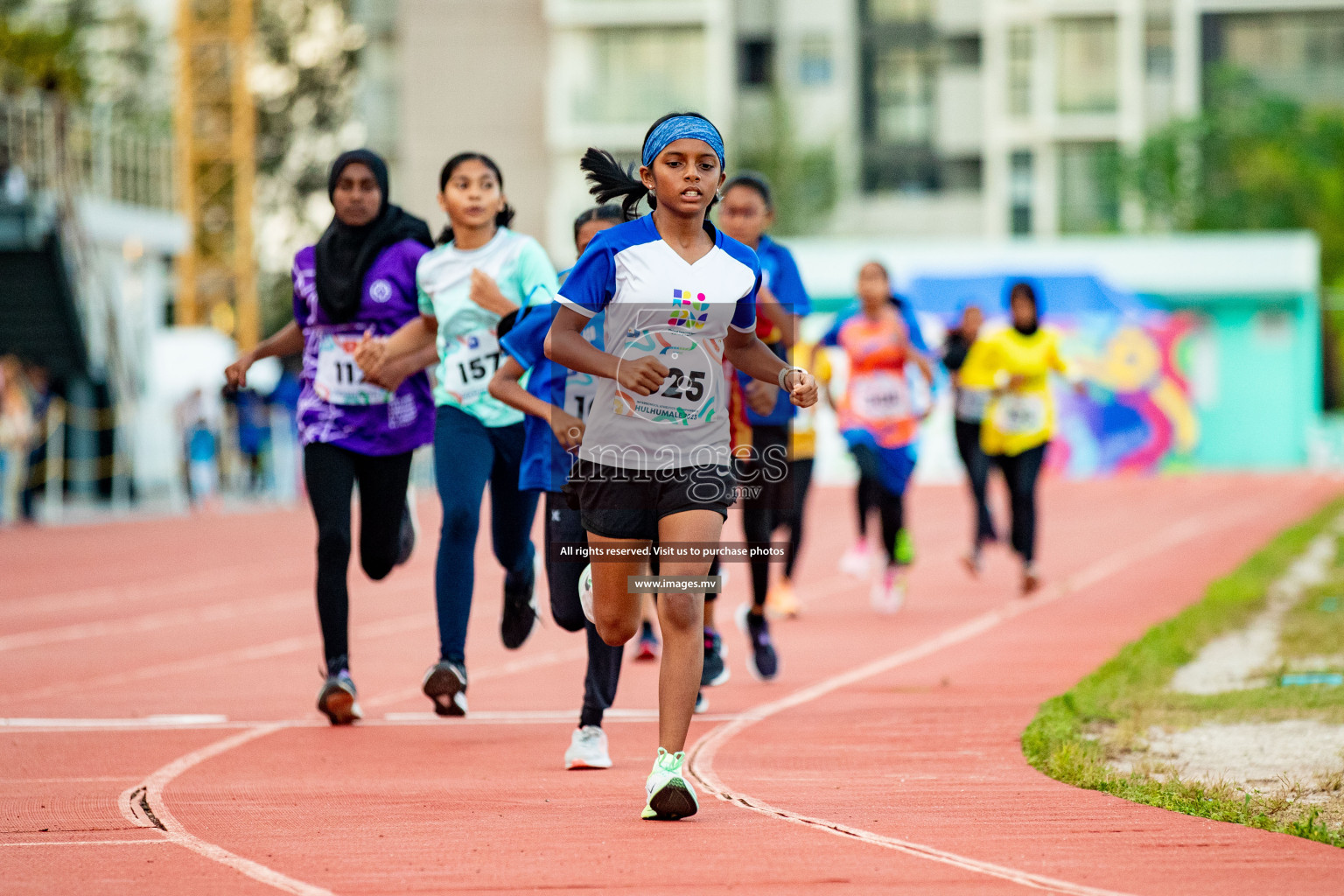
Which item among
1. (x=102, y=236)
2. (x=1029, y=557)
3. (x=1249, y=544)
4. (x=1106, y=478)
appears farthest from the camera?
(x=1106, y=478)

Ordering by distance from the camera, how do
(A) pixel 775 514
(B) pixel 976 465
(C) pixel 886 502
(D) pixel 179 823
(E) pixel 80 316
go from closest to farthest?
(D) pixel 179 823, (A) pixel 775 514, (C) pixel 886 502, (B) pixel 976 465, (E) pixel 80 316

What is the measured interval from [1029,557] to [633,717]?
6.47m

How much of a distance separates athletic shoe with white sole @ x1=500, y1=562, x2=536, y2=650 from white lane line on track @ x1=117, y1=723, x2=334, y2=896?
1.03 metres

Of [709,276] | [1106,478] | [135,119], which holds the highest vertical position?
[135,119]

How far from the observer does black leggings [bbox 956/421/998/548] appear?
15.6 meters

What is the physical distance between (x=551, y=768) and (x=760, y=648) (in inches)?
106

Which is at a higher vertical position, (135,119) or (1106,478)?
(135,119)

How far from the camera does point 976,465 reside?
51.6 ft

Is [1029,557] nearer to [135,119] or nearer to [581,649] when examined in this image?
[581,649]

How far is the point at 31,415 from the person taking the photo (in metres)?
26.7

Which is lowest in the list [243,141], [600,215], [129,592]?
[129,592]

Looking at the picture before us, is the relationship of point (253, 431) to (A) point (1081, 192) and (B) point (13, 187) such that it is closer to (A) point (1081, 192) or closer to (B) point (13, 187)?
(B) point (13, 187)

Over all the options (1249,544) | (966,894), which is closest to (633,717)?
(966,894)

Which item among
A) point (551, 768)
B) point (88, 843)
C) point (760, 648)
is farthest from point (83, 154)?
point (88, 843)
